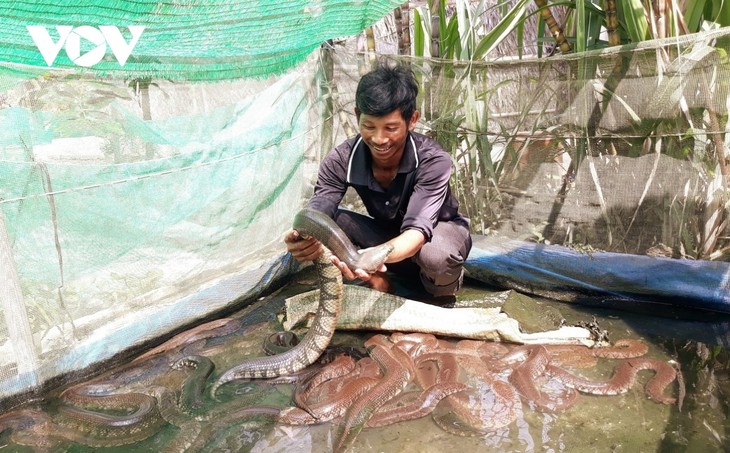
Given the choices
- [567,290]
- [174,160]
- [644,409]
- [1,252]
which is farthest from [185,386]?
[567,290]

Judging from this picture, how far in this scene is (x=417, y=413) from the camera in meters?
3.19

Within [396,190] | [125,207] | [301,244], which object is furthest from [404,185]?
[125,207]

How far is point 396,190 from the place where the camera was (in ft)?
14.4

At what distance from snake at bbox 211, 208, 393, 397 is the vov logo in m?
1.50

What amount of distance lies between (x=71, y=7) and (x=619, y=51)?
3.65 m

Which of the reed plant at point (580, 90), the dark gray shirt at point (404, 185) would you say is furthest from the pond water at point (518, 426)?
the dark gray shirt at point (404, 185)

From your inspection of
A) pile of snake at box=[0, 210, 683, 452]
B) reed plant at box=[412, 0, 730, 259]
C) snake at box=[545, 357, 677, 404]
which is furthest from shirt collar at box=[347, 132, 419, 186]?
snake at box=[545, 357, 677, 404]

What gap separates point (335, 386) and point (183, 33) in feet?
8.27

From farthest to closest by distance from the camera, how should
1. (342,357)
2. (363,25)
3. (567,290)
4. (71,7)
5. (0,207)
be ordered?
(363,25)
(567,290)
(342,357)
(0,207)
(71,7)

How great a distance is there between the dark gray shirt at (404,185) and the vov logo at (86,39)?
5.27 feet

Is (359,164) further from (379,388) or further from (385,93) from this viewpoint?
(379,388)

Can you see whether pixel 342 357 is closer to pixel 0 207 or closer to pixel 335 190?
pixel 335 190

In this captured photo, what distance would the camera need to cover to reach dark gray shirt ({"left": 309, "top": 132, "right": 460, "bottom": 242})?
161 inches

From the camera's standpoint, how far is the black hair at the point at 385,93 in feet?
12.1
